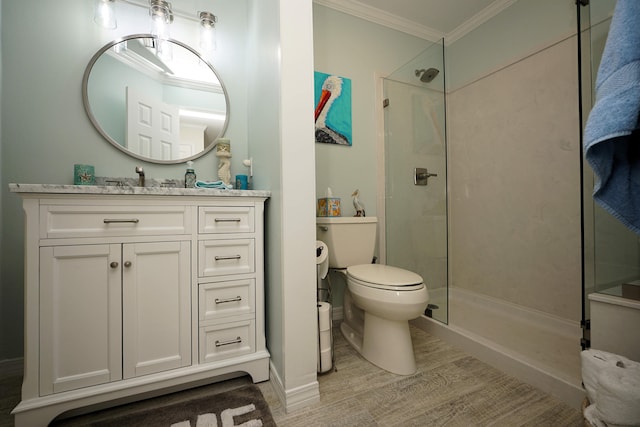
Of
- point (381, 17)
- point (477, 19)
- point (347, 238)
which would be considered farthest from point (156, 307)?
point (477, 19)

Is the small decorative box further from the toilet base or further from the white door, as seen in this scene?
the toilet base

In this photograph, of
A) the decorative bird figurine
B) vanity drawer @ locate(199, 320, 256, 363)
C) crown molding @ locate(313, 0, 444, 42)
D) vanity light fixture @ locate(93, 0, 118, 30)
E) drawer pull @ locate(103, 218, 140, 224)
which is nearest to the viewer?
drawer pull @ locate(103, 218, 140, 224)

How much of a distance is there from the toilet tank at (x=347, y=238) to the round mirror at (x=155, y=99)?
3.08ft

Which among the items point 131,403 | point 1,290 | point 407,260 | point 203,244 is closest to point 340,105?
point 407,260

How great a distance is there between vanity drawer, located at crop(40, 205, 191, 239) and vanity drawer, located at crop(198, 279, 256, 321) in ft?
0.97

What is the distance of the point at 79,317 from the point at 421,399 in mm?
1443

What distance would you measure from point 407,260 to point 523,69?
5.45 feet

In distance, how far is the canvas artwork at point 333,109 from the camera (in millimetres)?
1900

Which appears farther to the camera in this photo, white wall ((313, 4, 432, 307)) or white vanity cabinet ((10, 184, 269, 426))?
white wall ((313, 4, 432, 307))

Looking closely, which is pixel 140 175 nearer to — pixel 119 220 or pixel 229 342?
pixel 119 220

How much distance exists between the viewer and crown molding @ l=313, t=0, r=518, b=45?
1973 millimetres

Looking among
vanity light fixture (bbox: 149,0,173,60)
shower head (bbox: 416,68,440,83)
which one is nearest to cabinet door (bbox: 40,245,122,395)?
vanity light fixture (bbox: 149,0,173,60)

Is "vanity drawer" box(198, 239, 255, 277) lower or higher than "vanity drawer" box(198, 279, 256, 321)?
higher

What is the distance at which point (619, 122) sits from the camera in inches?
19.5
